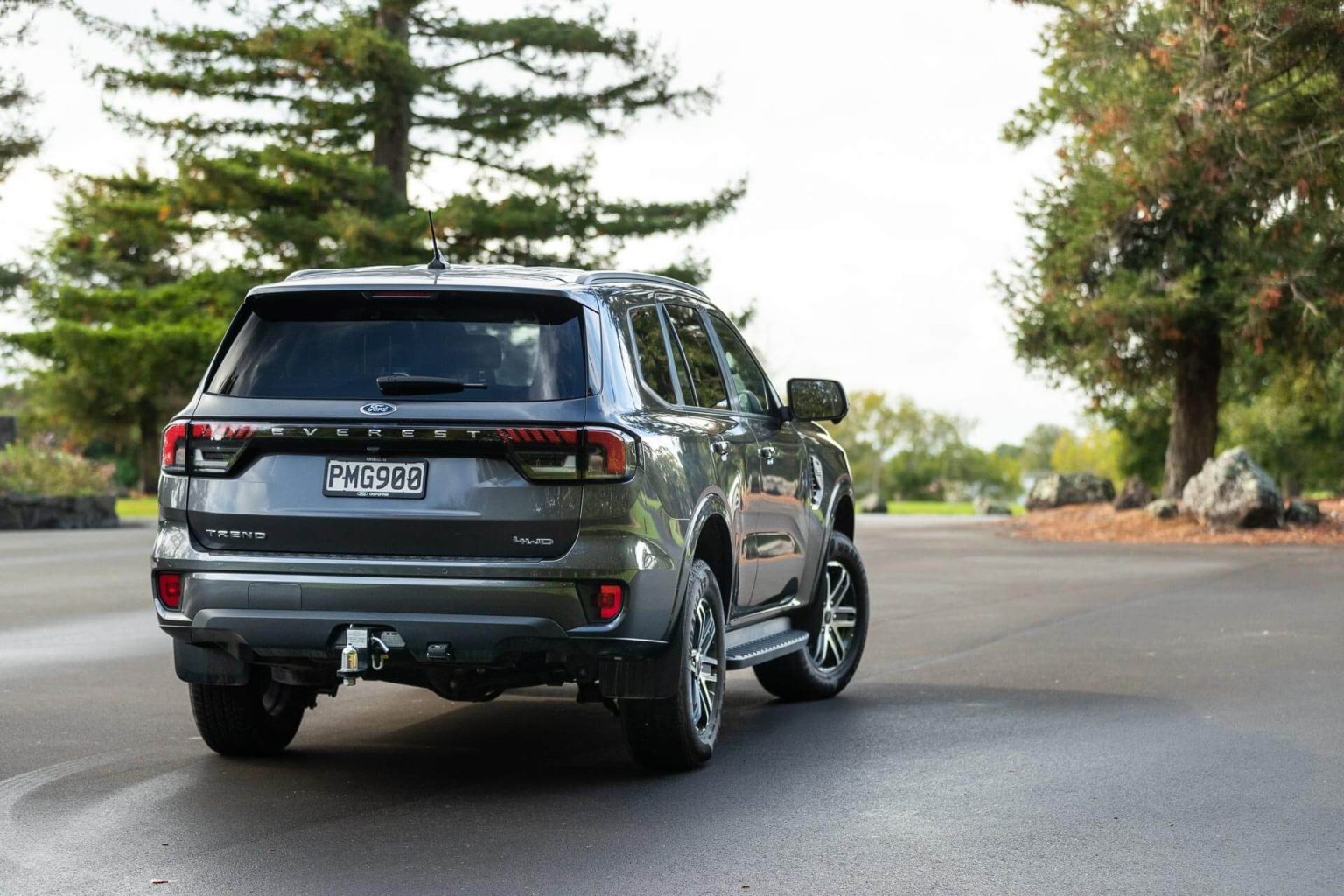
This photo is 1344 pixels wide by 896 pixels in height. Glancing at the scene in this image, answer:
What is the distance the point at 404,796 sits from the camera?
6699mm

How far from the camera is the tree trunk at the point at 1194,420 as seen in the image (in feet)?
93.8

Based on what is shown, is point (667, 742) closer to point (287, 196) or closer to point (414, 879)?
point (414, 879)

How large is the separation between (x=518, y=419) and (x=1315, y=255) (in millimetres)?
20756

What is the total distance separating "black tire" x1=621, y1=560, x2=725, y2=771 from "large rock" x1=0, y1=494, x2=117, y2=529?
23.9m

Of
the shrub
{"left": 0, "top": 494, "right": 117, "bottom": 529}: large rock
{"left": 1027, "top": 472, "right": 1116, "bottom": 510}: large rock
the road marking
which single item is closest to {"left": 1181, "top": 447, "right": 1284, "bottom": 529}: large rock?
{"left": 1027, "top": 472, "right": 1116, "bottom": 510}: large rock

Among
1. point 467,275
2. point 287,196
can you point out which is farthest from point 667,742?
point 287,196

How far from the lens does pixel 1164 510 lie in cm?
2702

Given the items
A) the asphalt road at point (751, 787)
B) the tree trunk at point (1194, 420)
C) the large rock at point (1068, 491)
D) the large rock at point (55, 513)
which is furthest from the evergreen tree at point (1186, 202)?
the large rock at point (55, 513)

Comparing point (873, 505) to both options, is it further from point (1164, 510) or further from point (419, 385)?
point (419, 385)

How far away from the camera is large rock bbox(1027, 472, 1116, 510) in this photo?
35812 millimetres

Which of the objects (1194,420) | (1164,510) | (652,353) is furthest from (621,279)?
(1194,420)

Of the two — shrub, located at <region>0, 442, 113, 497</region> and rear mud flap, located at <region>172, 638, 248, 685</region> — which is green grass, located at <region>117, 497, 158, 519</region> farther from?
rear mud flap, located at <region>172, 638, 248, 685</region>

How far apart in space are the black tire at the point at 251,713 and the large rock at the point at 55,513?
22.9 m

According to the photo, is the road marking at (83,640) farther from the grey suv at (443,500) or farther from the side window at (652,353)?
the side window at (652,353)
